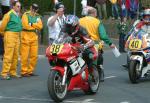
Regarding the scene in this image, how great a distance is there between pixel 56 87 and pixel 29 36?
4159 mm

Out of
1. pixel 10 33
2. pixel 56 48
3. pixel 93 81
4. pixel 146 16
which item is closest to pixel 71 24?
pixel 56 48

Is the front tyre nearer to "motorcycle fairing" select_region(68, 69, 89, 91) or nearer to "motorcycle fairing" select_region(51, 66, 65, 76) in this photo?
"motorcycle fairing" select_region(51, 66, 65, 76)

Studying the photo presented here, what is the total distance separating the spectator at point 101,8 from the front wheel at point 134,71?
13726mm

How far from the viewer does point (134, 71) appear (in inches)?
541

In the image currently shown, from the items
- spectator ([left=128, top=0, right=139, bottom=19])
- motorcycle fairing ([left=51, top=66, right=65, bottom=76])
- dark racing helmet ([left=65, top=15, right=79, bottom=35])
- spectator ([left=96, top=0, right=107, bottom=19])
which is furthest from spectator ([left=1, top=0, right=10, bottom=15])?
spectator ([left=128, top=0, right=139, bottom=19])

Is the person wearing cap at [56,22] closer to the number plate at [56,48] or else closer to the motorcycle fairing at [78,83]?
the motorcycle fairing at [78,83]

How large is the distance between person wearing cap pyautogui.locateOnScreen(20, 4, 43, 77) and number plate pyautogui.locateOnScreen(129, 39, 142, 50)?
7.95 ft

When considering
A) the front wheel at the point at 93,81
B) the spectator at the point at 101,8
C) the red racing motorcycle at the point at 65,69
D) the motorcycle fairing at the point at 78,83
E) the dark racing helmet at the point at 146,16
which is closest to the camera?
the red racing motorcycle at the point at 65,69

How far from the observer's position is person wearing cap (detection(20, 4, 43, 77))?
14953 millimetres

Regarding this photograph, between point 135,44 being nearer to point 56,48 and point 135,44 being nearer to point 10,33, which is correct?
point 10,33

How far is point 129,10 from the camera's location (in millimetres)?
28172

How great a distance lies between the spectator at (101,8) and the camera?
1086 inches

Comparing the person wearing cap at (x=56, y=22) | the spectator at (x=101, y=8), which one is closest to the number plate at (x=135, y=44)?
the person wearing cap at (x=56, y=22)

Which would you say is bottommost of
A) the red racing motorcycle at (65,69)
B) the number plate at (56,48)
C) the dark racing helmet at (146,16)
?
the red racing motorcycle at (65,69)
